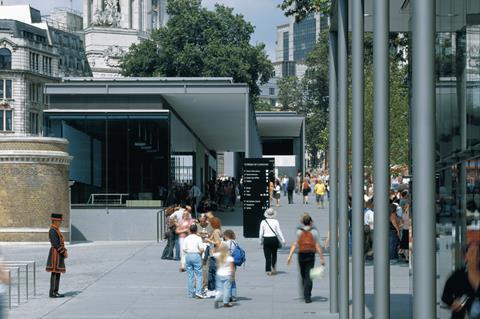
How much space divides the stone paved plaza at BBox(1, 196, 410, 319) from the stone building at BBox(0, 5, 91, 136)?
268ft

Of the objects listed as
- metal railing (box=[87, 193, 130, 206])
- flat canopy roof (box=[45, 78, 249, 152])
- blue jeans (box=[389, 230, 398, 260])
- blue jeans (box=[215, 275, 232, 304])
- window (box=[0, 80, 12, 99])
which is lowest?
blue jeans (box=[215, 275, 232, 304])

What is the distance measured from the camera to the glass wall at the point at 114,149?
37688 millimetres

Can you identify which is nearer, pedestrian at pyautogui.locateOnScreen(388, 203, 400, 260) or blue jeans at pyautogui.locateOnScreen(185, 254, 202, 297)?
blue jeans at pyautogui.locateOnScreen(185, 254, 202, 297)

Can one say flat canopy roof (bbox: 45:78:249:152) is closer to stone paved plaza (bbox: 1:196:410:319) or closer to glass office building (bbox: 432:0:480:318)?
stone paved plaza (bbox: 1:196:410:319)

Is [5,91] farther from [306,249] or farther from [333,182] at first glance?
[333,182]

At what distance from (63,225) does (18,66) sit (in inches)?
3214

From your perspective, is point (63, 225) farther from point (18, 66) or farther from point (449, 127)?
point (18, 66)

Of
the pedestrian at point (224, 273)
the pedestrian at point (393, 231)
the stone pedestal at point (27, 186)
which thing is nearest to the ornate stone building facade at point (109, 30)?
the stone pedestal at point (27, 186)

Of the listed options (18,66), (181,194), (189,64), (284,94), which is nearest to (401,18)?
(181,194)

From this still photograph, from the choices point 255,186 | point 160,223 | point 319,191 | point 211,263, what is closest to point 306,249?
point 211,263

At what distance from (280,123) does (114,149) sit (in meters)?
42.1

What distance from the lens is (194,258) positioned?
18828 millimetres

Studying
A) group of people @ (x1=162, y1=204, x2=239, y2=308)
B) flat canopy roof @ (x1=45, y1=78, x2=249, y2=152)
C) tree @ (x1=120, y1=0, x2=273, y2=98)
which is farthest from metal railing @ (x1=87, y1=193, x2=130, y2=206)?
tree @ (x1=120, y1=0, x2=273, y2=98)

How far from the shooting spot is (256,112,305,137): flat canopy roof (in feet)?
254
